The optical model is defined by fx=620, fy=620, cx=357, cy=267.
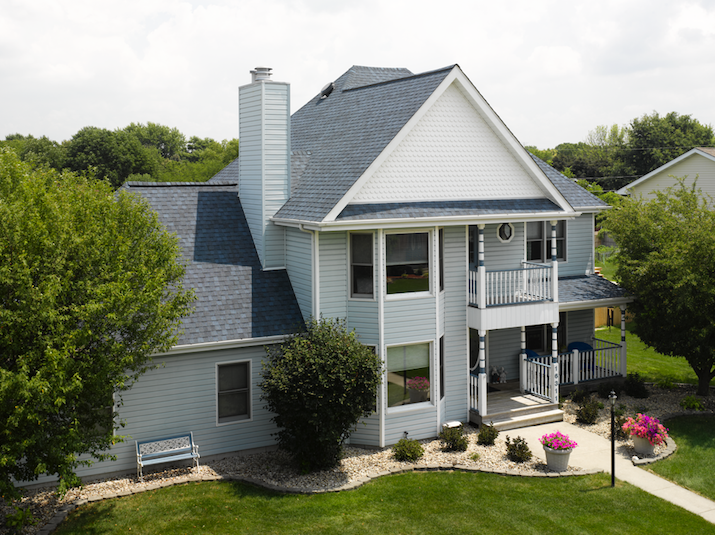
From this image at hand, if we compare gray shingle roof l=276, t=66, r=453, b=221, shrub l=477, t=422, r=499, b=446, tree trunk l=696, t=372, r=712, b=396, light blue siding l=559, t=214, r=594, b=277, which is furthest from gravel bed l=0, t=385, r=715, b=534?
light blue siding l=559, t=214, r=594, b=277

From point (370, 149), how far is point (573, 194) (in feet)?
32.1

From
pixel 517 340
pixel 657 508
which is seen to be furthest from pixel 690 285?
pixel 657 508

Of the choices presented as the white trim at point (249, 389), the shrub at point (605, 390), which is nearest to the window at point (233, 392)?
the white trim at point (249, 389)

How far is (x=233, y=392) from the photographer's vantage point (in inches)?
621

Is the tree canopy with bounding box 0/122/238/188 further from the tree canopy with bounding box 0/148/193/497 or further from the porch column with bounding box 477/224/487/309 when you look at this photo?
the tree canopy with bounding box 0/148/193/497

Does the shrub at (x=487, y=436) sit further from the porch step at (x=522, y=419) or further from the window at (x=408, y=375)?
the window at (x=408, y=375)

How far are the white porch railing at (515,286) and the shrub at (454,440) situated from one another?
3696mm

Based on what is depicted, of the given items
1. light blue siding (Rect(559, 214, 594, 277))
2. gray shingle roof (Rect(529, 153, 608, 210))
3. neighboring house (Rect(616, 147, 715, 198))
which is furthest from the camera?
neighboring house (Rect(616, 147, 715, 198))

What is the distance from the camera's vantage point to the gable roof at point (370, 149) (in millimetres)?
16219

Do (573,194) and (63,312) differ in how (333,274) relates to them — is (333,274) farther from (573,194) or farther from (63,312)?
(573,194)

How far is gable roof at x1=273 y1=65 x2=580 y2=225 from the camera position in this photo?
53.2ft

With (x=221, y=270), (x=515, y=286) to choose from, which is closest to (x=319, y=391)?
(x=221, y=270)

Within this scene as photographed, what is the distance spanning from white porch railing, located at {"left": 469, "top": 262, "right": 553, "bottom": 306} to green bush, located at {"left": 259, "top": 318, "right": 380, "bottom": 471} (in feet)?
14.9

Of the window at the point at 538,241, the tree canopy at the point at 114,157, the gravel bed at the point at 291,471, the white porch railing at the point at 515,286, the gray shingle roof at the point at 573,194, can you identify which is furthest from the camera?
the tree canopy at the point at 114,157
